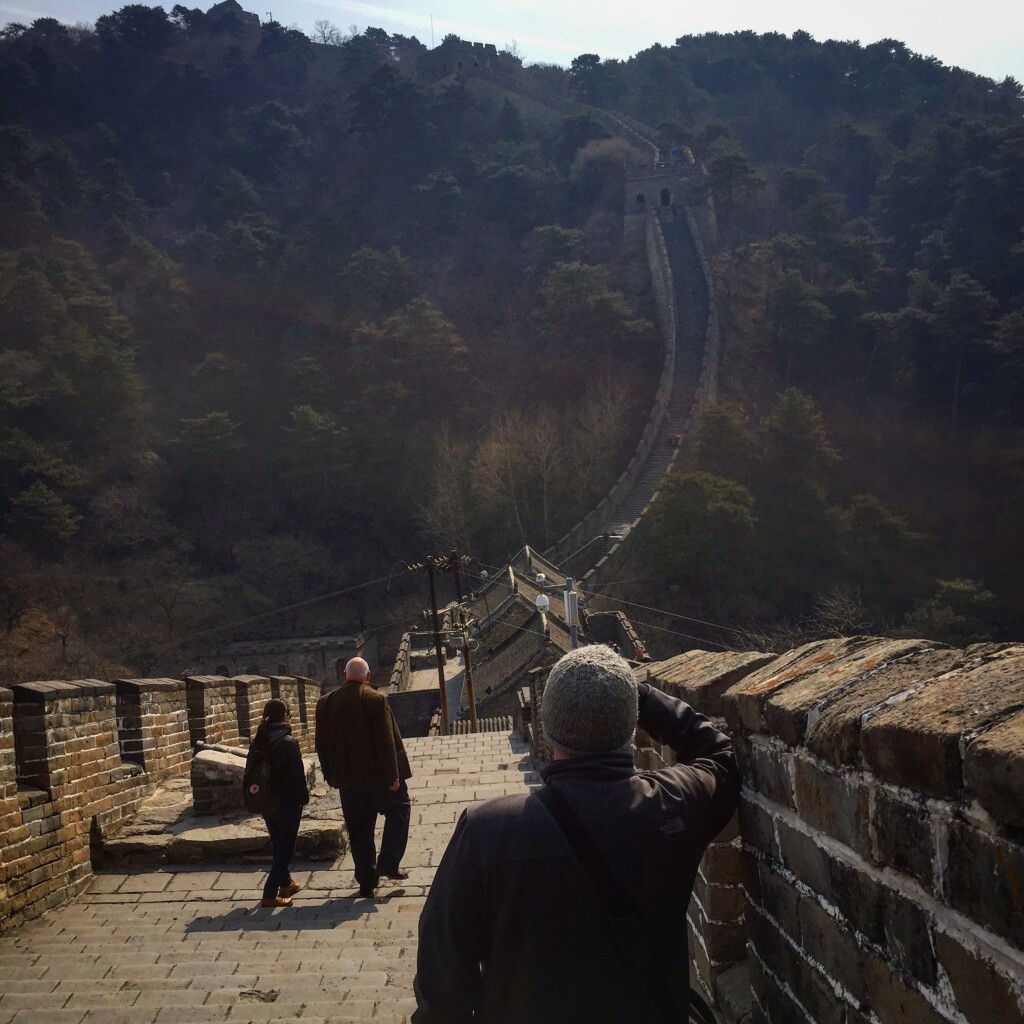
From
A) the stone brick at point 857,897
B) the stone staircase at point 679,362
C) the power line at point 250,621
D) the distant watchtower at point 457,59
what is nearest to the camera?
the stone brick at point 857,897

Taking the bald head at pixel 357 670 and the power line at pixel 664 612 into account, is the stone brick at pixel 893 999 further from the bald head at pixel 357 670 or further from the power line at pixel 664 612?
the power line at pixel 664 612

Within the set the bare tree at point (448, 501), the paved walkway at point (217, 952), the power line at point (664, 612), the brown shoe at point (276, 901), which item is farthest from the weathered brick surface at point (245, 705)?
the bare tree at point (448, 501)

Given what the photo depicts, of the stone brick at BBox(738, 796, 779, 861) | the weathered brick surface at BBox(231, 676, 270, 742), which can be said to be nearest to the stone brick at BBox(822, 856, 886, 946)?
the stone brick at BBox(738, 796, 779, 861)

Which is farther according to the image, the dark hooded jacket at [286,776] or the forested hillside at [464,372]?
the forested hillside at [464,372]

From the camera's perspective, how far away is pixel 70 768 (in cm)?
618

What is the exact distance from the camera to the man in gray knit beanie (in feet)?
6.96

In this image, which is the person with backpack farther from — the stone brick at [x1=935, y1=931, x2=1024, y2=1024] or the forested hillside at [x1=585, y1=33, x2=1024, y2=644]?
the forested hillside at [x1=585, y1=33, x2=1024, y2=644]

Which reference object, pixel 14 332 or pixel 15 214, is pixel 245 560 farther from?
pixel 15 214

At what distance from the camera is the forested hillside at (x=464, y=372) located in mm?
37500

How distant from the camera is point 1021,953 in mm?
1429

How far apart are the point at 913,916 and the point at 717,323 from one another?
169ft

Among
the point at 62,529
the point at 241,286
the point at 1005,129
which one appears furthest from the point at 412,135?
the point at 62,529

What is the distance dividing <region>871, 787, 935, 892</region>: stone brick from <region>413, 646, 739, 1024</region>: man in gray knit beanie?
54cm

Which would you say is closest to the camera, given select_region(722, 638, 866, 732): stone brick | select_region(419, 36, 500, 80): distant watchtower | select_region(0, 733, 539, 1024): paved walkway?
select_region(722, 638, 866, 732): stone brick
